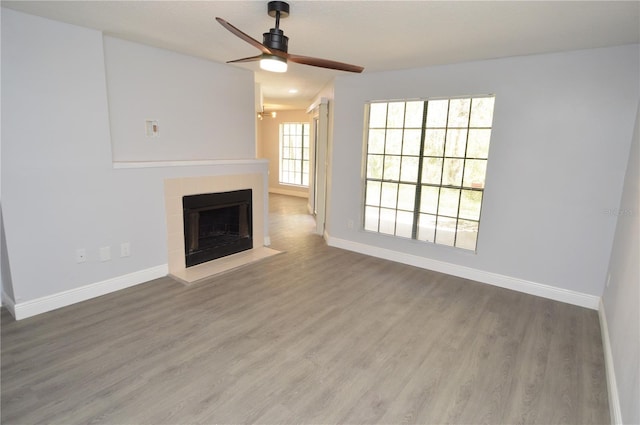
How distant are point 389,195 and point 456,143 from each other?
3.69ft

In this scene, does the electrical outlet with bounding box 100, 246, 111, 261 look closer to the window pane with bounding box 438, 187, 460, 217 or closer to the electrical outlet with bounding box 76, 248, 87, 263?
the electrical outlet with bounding box 76, 248, 87, 263

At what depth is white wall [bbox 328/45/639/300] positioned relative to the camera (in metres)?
3.11

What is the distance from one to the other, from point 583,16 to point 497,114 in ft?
4.38

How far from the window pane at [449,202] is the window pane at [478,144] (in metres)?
0.47

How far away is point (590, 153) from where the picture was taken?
3.21 meters

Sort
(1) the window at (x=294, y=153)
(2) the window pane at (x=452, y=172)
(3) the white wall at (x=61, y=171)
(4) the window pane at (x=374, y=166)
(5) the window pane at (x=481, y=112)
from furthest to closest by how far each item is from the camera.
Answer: (1) the window at (x=294, y=153) < (4) the window pane at (x=374, y=166) < (2) the window pane at (x=452, y=172) < (5) the window pane at (x=481, y=112) < (3) the white wall at (x=61, y=171)

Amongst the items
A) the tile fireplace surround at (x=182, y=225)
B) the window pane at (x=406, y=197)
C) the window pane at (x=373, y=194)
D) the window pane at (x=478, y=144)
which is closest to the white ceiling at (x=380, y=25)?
the window pane at (x=478, y=144)

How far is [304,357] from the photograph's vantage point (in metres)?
2.47

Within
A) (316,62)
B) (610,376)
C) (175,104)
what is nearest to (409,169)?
(316,62)

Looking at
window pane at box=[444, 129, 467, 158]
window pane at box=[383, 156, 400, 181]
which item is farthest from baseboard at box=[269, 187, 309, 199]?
window pane at box=[444, 129, 467, 158]

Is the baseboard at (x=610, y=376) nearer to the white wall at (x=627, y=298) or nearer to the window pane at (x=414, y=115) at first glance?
the white wall at (x=627, y=298)

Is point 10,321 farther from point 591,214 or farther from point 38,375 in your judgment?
point 591,214

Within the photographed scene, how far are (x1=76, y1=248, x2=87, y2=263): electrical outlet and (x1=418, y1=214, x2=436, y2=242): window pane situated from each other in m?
3.80

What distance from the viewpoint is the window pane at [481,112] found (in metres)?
3.83
